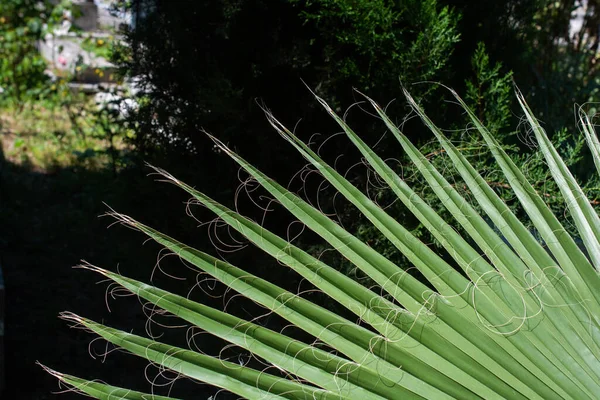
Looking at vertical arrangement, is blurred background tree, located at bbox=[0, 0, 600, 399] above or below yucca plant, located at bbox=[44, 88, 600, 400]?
above

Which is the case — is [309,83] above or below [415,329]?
above

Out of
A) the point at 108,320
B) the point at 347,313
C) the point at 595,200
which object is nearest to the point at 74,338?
the point at 108,320

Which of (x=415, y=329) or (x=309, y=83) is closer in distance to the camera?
(x=415, y=329)

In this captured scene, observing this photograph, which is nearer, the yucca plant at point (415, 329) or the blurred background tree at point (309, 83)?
the yucca plant at point (415, 329)

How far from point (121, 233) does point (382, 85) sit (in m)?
1.66

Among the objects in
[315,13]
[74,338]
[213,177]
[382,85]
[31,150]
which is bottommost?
[74,338]

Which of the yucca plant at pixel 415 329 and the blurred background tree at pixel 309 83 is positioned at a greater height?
the blurred background tree at pixel 309 83

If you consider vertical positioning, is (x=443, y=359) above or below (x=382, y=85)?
below

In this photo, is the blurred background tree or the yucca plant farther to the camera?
the blurred background tree

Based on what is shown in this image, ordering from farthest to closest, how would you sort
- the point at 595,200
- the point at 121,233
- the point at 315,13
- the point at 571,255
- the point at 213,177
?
the point at 121,233
the point at 213,177
the point at 315,13
the point at 595,200
the point at 571,255

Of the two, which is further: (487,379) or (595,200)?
(595,200)

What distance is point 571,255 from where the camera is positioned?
143cm

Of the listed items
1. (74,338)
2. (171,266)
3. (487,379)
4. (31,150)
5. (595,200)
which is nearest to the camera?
(487,379)

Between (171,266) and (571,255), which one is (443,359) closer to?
(571,255)
